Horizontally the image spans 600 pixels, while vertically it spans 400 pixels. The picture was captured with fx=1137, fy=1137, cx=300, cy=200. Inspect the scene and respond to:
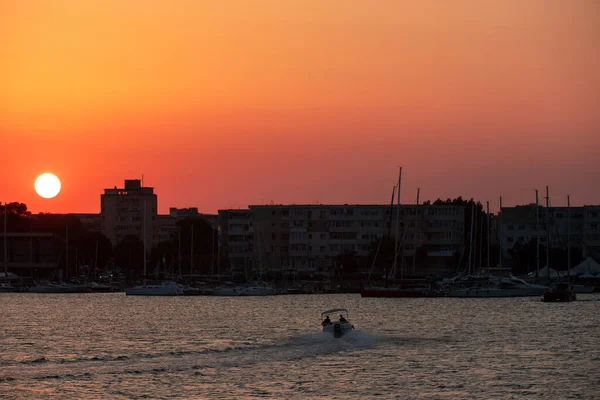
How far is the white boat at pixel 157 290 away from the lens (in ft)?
543

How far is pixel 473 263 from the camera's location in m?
171

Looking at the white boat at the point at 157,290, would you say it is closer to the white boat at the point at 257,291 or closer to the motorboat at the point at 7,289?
the white boat at the point at 257,291

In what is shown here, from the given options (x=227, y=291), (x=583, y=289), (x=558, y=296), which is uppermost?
(x=583, y=289)

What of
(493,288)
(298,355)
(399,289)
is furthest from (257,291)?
(298,355)

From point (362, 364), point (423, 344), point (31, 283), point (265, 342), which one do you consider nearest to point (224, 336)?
point (265, 342)

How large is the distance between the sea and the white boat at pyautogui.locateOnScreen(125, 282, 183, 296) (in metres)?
46.9

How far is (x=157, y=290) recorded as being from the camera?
166 meters

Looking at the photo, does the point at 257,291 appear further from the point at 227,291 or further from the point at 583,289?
the point at 583,289

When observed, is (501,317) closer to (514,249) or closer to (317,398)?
(317,398)

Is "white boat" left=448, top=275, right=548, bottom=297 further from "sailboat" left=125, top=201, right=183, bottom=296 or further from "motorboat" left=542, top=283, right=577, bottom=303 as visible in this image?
"sailboat" left=125, top=201, right=183, bottom=296

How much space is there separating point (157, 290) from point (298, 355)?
101 m

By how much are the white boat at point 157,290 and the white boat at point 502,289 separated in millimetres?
42412

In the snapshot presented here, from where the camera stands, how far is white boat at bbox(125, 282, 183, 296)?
166m

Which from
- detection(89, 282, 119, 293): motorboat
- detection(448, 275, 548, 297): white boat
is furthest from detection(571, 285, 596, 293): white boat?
detection(89, 282, 119, 293): motorboat
